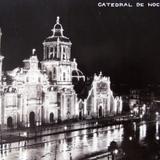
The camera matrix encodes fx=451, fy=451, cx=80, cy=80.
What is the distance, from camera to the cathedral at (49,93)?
851cm

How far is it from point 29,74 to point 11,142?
193 cm

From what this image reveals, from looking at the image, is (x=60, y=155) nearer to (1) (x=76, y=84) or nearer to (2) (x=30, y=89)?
(2) (x=30, y=89)

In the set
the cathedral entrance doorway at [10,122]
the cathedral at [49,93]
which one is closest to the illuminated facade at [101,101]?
the cathedral at [49,93]

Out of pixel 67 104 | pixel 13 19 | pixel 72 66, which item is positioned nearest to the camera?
pixel 13 19

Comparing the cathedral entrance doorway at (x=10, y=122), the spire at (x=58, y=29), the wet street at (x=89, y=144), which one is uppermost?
the spire at (x=58, y=29)

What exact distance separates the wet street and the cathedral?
2.02 feet

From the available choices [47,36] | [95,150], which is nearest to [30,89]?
[47,36]

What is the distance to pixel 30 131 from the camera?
27.0 feet

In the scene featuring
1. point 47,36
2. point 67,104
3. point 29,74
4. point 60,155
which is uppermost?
point 47,36

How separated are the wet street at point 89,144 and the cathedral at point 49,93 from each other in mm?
617

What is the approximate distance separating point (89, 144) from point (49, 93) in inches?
76.6

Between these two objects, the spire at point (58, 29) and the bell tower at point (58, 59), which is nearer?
the spire at point (58, 29)

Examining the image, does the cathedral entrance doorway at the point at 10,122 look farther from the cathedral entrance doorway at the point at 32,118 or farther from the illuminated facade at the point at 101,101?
the illuminated facade at the point at 101,101

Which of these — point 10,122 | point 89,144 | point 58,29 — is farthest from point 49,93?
point 58,29
